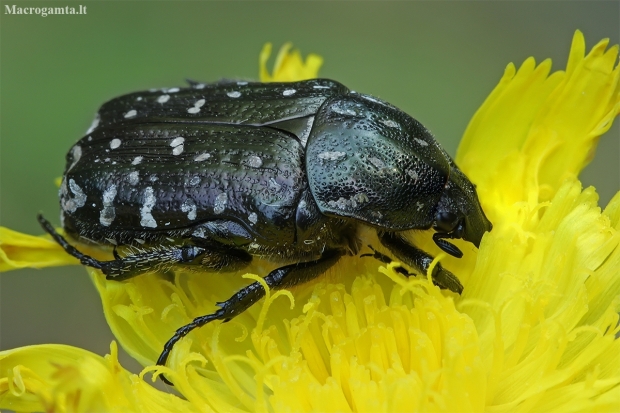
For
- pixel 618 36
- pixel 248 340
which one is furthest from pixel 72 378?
pixel 618 36

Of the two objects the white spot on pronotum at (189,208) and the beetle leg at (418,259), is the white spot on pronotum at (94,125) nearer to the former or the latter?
the white spot on pronotum at (189,208)

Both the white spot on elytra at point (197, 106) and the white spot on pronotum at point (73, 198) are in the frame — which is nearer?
the white spot on pronotum at point (73, 198)

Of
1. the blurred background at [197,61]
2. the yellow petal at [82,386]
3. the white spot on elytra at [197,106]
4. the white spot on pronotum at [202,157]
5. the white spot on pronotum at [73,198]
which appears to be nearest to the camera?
the yellow petal at [82,386]

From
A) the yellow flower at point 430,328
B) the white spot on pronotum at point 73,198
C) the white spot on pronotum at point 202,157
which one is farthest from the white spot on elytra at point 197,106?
the yellow flower at point 430,328

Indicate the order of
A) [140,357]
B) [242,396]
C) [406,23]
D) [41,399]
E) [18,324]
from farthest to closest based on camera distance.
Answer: [406,23] < [18,324] < [140,357] < [242,396] < [41,399]

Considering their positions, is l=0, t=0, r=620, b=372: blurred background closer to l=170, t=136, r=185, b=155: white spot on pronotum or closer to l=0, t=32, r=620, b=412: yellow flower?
l=0, t=32, r=620, b=412: yellow flower

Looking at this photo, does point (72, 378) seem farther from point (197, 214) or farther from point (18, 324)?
point (18, 324)

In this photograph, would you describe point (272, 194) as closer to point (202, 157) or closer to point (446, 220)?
point (202, 157)
